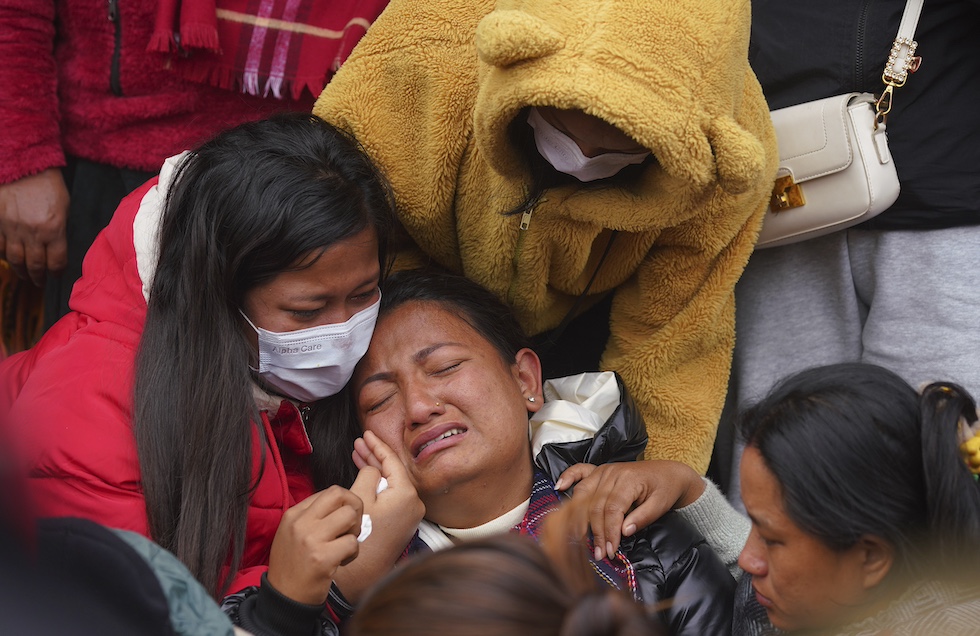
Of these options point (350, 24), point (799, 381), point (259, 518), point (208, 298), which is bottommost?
point (259, 518)

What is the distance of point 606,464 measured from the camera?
2182 millimetres

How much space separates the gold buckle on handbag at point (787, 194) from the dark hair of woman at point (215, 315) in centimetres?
95

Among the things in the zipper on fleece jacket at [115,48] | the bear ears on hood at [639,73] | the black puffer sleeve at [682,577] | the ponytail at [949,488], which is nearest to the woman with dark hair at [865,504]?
the ponytail at [949,488]

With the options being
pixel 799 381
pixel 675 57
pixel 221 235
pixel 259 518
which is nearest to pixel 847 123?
pixel 675 57

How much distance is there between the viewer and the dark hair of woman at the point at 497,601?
40.4 inches

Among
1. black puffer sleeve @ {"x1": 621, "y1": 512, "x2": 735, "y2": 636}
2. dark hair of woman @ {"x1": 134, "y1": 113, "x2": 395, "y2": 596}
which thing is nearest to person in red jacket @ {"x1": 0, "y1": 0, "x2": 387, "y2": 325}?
dark hair of woman @ {"x1": 134, "y1": 113, "x2": 395, "y2": 596}

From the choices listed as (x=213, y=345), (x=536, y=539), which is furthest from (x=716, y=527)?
(x=213, y=345)

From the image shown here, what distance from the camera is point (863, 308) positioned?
2578 millimetres

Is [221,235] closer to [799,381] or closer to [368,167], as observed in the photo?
[368,167]

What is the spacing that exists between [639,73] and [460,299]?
717 millimetres

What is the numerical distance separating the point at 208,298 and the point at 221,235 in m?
0.12

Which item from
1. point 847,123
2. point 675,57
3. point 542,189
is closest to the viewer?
point 675,57

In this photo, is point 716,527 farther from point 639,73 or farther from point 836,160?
point 639,73

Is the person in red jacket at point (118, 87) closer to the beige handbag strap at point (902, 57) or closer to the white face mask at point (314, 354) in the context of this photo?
the white face mask at point (314, 354)
